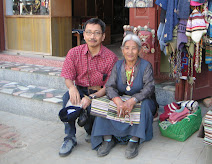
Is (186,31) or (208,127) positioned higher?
(186,31)

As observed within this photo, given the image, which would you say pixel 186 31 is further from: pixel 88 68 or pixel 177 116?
pixel 88 68

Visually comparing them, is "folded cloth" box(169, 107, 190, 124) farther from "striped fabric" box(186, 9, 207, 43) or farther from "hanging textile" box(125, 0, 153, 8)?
"hanging textile" box(125, 0, 153, 8)

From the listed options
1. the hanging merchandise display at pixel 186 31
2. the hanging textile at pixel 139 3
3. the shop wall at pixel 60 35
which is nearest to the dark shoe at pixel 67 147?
the hanging merchandise display at pixel 186 31

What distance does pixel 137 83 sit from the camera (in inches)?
124

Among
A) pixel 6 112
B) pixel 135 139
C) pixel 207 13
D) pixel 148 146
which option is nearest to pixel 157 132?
pixel 148 146

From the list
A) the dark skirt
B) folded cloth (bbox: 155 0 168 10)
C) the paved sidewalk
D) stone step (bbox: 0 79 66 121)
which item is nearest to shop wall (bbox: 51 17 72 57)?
stone step (bbox: 0 79 66 121)

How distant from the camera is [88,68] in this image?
134 inches

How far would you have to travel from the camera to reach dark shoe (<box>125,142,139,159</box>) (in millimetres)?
2959

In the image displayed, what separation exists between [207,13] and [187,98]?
1271 mm

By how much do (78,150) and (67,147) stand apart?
15 centimetres

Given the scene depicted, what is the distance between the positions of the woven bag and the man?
0.89 m

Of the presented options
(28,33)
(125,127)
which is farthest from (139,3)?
(28,33)

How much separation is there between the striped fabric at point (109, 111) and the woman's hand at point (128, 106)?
0.20ft

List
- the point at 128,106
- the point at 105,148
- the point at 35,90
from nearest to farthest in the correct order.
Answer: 1. the point at 128,106
2. the point at 105,148
3. the point at 35,90
